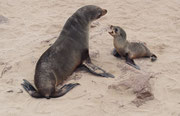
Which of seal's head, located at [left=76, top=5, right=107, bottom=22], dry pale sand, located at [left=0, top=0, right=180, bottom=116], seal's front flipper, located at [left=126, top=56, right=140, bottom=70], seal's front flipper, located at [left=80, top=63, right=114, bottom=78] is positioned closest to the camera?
dry pale sand, located at [left=0, top=0, right=180, bottom=116]

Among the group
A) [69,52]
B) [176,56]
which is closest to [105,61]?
[69,52]

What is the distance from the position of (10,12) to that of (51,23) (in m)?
1.35

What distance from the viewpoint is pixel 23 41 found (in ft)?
20.4

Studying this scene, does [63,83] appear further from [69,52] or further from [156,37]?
[156,37]

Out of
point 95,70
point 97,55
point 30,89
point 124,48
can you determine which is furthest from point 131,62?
point 30,89

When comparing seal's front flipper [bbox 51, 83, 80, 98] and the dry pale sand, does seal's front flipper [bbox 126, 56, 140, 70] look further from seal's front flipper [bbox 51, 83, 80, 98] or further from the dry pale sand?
seal's front flipper [bbox 51, 83, 80, 98]

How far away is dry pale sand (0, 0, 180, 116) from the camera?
4168 mm

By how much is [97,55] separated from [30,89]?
5.41ft

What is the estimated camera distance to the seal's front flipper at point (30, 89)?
14.6ft

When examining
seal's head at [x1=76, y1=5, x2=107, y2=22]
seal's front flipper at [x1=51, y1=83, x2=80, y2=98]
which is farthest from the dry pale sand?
seal's head at [x1=76, y1=5, x2=107, y2=22]

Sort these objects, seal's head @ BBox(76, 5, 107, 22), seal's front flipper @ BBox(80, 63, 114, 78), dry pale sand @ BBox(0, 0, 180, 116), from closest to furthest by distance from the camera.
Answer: dry pale sand @ BBox(0, 0, 180, 116) < seal's front flipper @ BBox(80, 63, 114, 78) < seal's head @ BBox(76, 5, 107, 22)

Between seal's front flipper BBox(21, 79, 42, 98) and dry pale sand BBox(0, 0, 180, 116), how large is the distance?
71 mm

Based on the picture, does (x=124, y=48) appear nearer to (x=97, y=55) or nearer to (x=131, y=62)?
(x=131, y=62)

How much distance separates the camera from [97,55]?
227 inches
